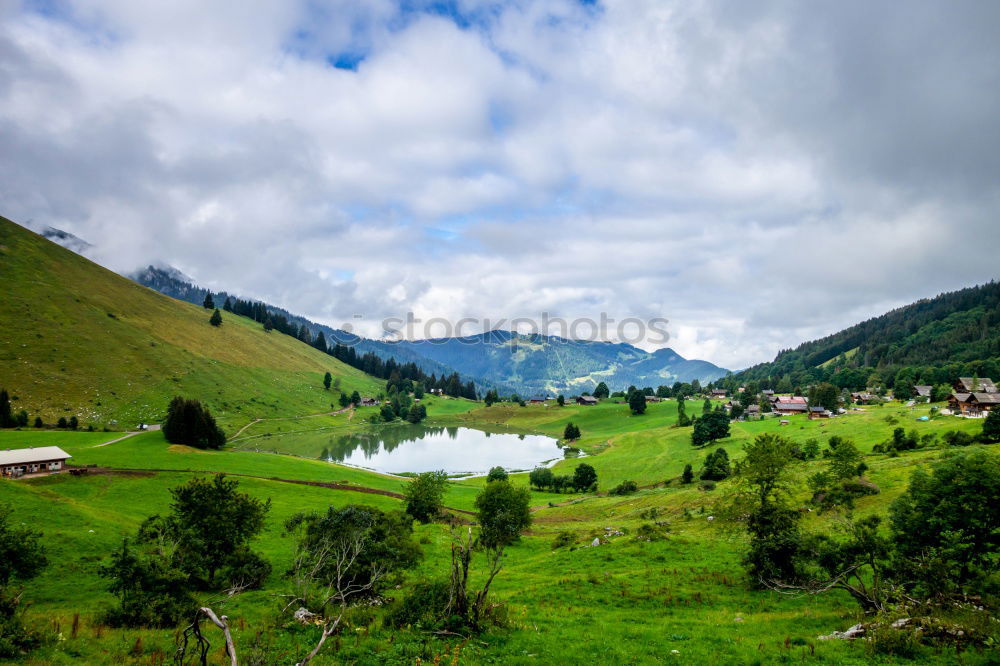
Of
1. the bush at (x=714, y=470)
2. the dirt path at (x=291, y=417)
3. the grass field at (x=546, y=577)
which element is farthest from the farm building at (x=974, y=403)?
the dirt path at (x=291, y=417)

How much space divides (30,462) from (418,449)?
92.2 metres

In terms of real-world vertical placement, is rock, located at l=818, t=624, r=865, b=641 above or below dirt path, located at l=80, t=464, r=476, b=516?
above

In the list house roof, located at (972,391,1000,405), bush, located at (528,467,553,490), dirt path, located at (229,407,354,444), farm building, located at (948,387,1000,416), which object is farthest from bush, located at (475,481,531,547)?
dirt path, located at (229,407,354,444)

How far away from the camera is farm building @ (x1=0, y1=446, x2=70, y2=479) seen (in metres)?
49.2

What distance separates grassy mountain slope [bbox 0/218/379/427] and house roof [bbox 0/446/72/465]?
61383mm

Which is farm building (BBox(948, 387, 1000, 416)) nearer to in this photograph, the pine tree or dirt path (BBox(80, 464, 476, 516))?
dirt path (BBox(80, 464, 476, 516))

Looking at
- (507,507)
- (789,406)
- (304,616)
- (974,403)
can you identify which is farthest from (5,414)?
(789,406)

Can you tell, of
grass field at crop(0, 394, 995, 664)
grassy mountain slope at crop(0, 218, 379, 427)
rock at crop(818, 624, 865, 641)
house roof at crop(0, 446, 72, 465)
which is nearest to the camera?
grass field at crop(0, 394, 995, 664)

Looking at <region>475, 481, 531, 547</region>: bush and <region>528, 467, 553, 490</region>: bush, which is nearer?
<region>475, 481, 531, 547</region>: bush

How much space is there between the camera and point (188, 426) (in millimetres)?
88250

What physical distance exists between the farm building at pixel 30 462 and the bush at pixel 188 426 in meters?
34.9

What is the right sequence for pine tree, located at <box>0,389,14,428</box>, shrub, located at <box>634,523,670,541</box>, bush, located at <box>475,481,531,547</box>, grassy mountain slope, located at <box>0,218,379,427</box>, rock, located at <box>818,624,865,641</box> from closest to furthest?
rock, located at <box>818,624,865,641</box> < shrub, located at <box>634,523,670,541</box> < bush, located at <box>475,481,531,547</box> < pine tree, located at <box>0,389,14,428</box> < grassy mountain slope, located at <box>0,218,379,427</box>

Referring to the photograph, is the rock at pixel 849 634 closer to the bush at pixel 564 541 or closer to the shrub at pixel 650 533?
the shrub at pixel 650 533

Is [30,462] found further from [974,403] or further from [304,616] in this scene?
[974,403]
